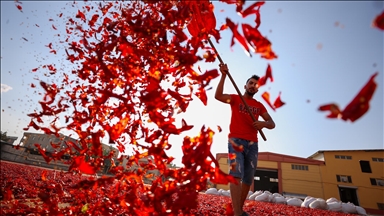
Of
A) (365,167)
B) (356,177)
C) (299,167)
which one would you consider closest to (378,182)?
(365,167)

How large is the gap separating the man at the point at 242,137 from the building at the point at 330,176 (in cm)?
1918

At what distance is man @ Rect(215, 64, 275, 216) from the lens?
2416mm

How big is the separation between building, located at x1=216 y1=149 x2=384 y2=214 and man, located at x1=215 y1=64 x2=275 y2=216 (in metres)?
19.2

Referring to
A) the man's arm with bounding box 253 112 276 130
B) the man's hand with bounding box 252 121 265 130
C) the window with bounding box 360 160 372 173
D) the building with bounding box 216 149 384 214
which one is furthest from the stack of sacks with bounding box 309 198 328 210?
the window with bounding box 360 160 372 173

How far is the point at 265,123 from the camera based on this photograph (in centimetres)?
279

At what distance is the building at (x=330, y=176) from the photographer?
18641 millimetres

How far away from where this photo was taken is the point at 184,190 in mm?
1772

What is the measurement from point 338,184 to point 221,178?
23252 millimetres

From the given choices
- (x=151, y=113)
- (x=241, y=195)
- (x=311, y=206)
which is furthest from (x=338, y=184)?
(x=151, y=113)

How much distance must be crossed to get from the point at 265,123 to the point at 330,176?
21.9 metres

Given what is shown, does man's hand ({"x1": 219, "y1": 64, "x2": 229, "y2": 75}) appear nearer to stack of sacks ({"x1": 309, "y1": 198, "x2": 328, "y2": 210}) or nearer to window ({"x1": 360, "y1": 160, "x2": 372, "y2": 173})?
stack of sacks ({"x1": 309, "y1": 198, "x2": 328, "y2": 210})

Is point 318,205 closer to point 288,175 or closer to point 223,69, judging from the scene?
point 223,69

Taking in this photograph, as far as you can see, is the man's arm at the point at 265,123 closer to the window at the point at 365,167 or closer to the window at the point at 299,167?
the window at the point at 299,167

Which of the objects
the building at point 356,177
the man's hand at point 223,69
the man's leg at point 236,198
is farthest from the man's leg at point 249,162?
the building at point 356,177
